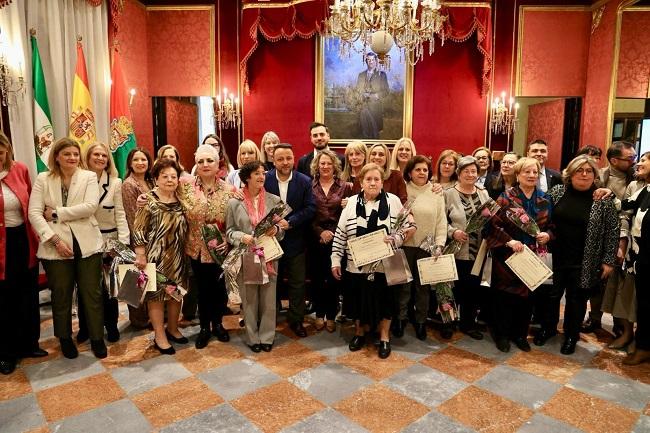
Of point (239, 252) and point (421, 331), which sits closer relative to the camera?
point (239, 252)

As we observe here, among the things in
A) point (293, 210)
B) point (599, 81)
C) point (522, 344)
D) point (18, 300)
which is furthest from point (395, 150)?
point (599, 81)

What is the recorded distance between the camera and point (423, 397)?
2.60 metres

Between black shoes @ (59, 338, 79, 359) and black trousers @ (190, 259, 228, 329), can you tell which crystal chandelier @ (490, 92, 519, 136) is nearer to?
black trousers @ (190, 259, 228, 329)

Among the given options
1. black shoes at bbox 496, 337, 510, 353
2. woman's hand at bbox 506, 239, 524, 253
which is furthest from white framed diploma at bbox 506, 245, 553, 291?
black shoes at bbox 496, 337, 510, 353

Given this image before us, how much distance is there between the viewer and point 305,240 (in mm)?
3607

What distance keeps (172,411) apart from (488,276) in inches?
90.7

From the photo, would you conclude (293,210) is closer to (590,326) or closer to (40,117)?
(590,326)

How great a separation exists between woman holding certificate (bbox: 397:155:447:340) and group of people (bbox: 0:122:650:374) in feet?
0.03

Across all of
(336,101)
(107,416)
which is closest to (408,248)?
(107,416)

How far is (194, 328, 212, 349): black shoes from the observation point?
331cm

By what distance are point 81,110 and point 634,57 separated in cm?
701

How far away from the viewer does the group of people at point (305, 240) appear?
3.00 m

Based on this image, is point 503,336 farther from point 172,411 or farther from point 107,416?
point 107,416

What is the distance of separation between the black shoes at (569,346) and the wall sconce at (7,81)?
5247 millimetres
